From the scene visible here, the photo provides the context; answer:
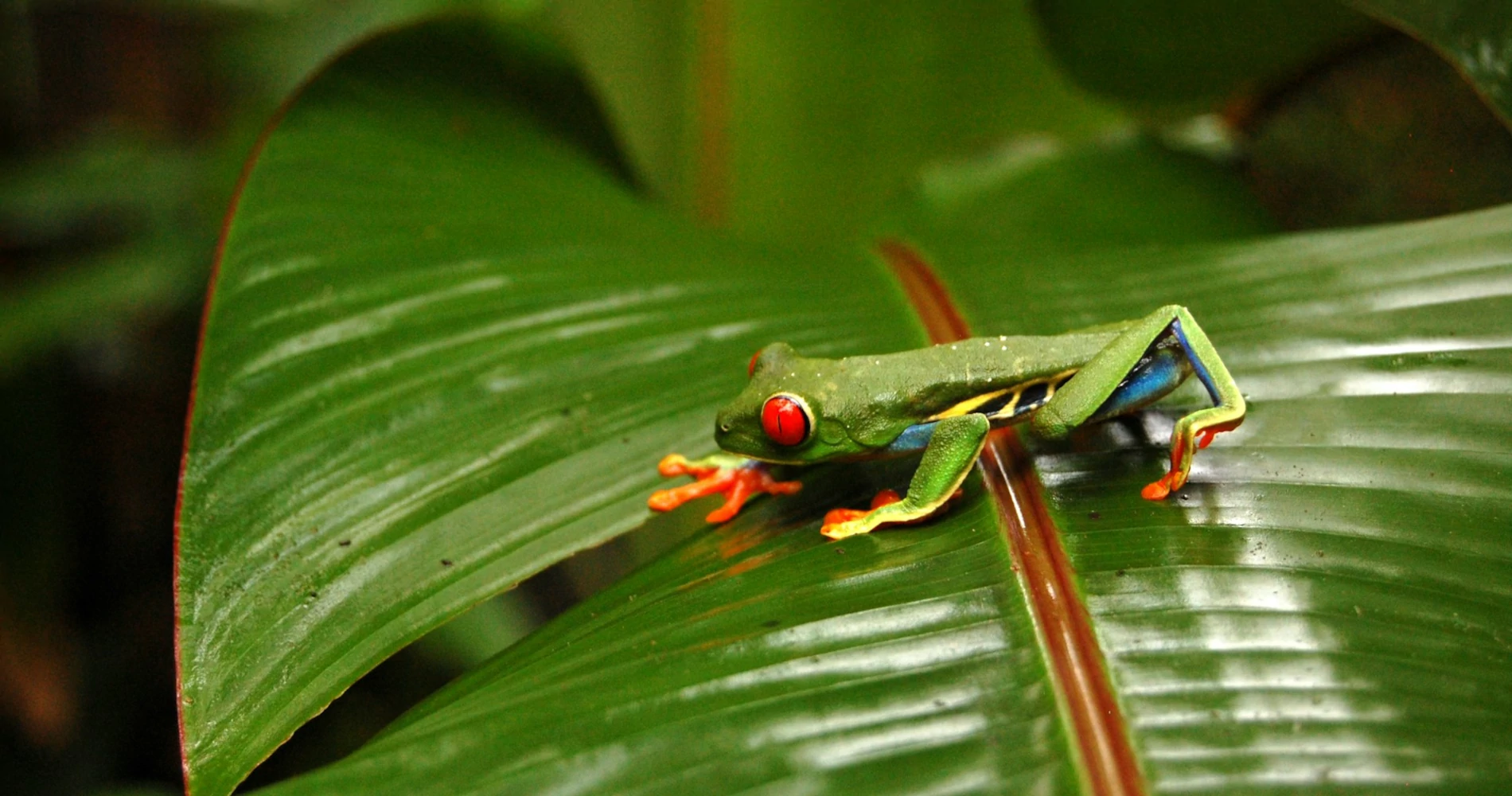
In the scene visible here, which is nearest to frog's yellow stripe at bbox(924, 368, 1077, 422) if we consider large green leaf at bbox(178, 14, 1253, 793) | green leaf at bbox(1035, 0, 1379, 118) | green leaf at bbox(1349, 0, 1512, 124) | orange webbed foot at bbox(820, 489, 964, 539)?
orange webbed foot at bbox(820, 489, 964, 539)

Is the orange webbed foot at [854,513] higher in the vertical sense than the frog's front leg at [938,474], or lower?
lower

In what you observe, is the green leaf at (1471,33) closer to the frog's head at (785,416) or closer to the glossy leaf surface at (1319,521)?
the glossy leaf surface at (1319,521)

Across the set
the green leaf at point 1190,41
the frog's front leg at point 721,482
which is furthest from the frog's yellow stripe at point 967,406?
the green leaf at point 1190,41

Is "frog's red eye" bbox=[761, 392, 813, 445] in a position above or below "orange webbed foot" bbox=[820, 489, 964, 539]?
above

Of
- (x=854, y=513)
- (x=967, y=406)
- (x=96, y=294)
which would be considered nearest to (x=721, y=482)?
(x=854, y=513)

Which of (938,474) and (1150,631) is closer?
(1150,631)

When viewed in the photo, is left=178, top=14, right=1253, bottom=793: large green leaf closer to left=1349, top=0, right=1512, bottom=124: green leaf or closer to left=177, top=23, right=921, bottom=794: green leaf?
left=177, top=23, right=921, bottom=794: green leaf

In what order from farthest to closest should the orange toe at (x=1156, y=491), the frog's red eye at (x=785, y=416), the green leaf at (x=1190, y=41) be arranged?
the green leaf at (x=1190, y=41), the frog's red eye at (x=785, y=416), the orange toe at (x=1156, y=491)

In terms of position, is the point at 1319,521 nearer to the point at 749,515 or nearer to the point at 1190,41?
the point at 749,515
